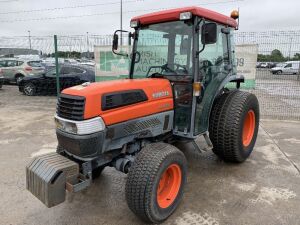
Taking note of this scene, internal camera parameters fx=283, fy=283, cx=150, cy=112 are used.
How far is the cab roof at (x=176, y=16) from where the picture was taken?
3458 mm

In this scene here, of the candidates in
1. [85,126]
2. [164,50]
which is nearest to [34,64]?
[164,50]

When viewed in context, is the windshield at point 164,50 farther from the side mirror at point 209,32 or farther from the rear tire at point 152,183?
the rear tire at point 152,183

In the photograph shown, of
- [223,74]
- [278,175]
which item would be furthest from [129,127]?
[278,175]

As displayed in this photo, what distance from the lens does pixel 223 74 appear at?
4.28 metres

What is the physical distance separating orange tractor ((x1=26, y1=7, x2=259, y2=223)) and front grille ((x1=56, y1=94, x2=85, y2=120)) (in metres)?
0.01

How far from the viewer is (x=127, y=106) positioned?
3.10 m

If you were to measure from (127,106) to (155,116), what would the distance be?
1.50 feet

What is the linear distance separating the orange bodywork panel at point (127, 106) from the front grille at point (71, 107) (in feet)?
0.14

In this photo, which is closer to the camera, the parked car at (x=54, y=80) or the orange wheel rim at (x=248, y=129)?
the orange wheel rim at (x=248, y=129)

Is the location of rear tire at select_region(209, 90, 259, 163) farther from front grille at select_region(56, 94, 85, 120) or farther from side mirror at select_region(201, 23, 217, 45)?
front grille at select_region(56, 94, 85, 120)

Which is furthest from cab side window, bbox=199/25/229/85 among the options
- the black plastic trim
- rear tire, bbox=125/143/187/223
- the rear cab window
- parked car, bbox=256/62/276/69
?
the rear cab window

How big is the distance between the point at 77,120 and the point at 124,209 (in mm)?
1209

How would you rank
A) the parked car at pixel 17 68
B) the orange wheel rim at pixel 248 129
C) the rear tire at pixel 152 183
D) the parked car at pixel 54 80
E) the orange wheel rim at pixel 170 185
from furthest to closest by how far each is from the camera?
the parked car at pixel 17 68 → the parked car at pixel 54 80 → the orange wheel rim at pixel 248 129 → the orange wheel rim at pixel 170 185 → the rear tire at pixel 152 183

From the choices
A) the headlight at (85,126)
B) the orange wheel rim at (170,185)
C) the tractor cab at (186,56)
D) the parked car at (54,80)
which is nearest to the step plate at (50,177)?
the headlight at (85,126)
